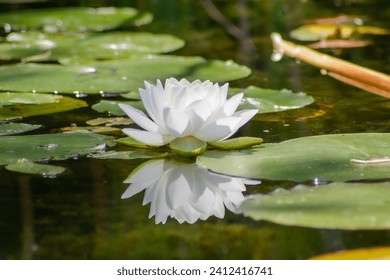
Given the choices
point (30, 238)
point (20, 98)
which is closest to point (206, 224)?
point (30, 238)

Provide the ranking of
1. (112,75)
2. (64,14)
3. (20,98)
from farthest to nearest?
(64,14) < (112,75) < (20,98)

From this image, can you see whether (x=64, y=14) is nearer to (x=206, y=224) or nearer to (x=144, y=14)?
(x=144, y=14)

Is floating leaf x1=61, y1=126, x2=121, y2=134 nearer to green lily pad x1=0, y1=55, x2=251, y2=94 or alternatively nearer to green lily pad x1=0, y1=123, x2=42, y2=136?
green lily pad x1=0, y1=123, x2=42, y2=136

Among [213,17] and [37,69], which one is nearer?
[37,69]

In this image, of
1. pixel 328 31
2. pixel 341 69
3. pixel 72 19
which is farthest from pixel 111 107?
pixel 72 19
